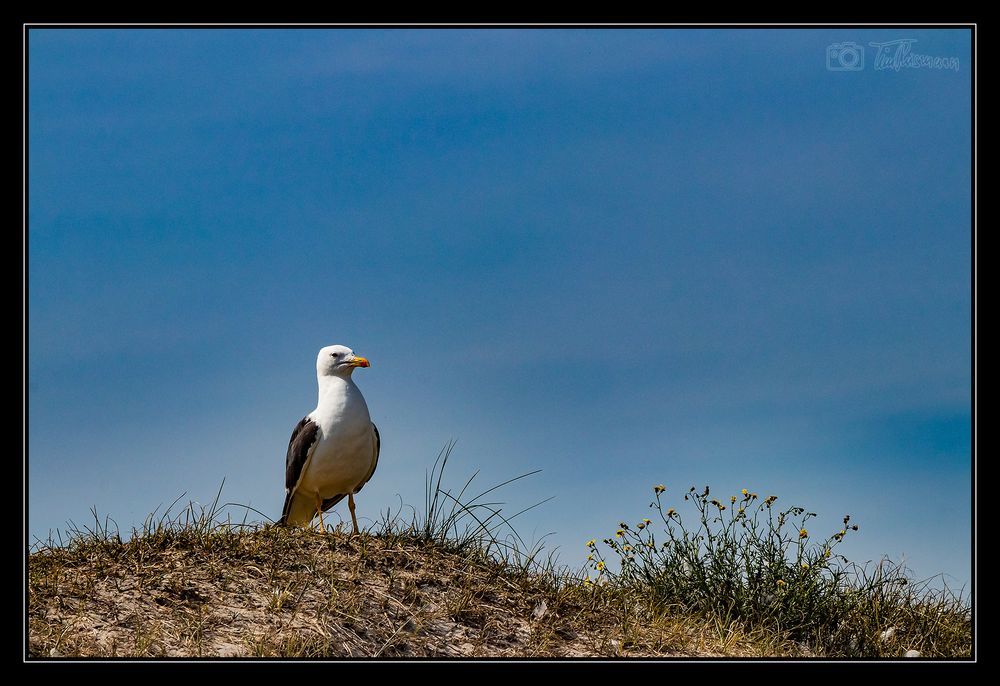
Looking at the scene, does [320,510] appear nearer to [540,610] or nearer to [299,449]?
[299,449]

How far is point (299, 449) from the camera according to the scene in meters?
9.63

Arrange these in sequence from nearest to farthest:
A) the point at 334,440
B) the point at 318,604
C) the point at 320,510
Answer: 1. the point at 318,604
2. the point at 334,440
3. the point at 320,510

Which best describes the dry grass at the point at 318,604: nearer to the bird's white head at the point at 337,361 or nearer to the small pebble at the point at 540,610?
the small pebble at the point at 540,610

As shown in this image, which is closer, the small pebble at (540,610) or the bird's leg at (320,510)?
the small pebble at (540,610)

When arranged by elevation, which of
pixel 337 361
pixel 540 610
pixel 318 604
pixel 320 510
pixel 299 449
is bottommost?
pixel 540 610

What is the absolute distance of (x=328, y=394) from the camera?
9.67 meters

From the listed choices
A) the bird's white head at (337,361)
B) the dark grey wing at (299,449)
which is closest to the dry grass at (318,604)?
the dark grey wing at (299,449)

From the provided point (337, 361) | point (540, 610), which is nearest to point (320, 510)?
point (337, 361)

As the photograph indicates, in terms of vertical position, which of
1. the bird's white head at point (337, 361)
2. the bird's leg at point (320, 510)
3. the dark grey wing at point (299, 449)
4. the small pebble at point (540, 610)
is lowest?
the small pebble at point (540, 610)

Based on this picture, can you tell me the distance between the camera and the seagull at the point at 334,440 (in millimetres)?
9523

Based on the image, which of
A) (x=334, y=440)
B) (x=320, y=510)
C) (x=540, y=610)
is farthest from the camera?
(x=320, y=510)

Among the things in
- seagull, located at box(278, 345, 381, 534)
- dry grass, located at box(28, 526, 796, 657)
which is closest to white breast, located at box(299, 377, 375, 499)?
seagull, located at box(278, 345, 381, 534)

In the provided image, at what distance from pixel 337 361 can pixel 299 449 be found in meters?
1.00
